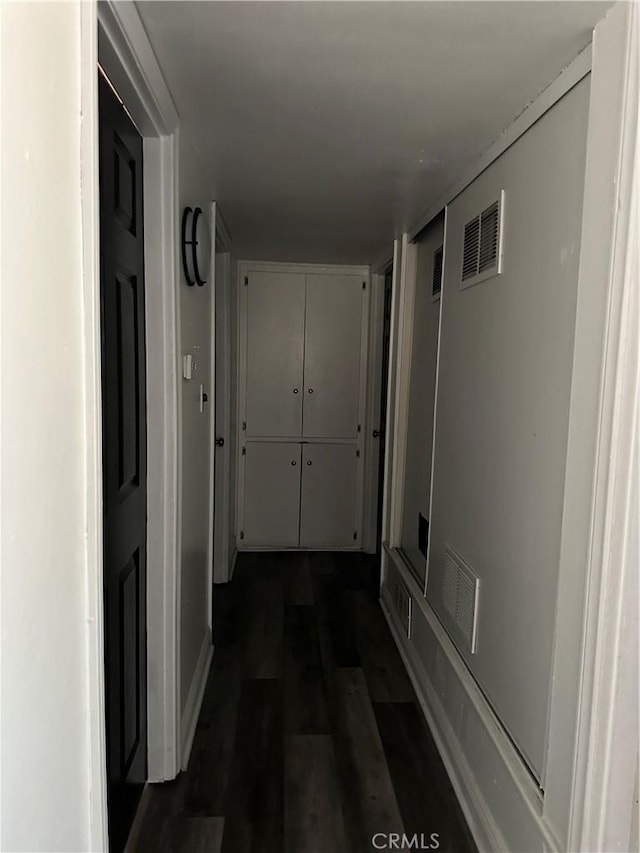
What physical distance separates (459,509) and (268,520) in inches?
96.5

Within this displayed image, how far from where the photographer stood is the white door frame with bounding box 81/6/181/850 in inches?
40.2

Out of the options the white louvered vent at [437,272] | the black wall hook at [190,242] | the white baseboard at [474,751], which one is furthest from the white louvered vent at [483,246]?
the white baseboard at [474,751]

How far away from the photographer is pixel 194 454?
2.34 meters

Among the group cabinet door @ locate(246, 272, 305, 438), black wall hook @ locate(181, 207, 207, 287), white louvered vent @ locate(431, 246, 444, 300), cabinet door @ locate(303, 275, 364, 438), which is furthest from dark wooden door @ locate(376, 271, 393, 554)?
black wall hook @ locate(181, 207, 207, 287)

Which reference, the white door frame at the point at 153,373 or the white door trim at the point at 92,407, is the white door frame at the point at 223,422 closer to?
the white door frame at the point at 153,373

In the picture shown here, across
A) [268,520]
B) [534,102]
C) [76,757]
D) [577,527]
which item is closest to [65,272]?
[76,757]

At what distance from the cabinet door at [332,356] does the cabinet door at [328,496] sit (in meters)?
0.14

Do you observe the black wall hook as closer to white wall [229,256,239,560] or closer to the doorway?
white wall [229,256,239,560]

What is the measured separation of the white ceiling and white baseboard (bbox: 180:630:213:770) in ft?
6.71

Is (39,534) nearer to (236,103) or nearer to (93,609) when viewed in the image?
(93,609)

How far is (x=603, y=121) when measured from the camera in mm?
1223

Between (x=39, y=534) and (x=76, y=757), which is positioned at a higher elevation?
(x=39, y=534)

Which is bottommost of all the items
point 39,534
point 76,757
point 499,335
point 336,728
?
point 336,728

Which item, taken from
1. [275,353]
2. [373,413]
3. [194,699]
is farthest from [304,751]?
[275,353]
